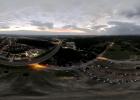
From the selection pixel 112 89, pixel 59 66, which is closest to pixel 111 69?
pixel 59 66

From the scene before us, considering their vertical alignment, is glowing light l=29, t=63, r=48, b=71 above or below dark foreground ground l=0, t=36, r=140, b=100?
above

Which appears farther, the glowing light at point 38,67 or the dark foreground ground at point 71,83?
the glowing light at point 38,67

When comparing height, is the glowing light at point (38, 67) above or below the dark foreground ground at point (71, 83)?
above

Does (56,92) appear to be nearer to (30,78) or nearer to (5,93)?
(5,93)

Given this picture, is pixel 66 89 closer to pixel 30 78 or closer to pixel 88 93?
pixel 88 93

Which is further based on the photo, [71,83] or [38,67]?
[38,67]

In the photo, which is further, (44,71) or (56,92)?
(44,71)

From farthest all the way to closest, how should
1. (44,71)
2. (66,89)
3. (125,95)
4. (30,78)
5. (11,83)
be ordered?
(44,71), (30,78), (11,83), (66,89), (125,95)

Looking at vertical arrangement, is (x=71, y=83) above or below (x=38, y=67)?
below

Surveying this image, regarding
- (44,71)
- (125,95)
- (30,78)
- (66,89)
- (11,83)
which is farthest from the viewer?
(44,71)

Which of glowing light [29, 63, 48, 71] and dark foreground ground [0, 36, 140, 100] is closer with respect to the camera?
dark foreground ground [0, 36, 140, 100]
